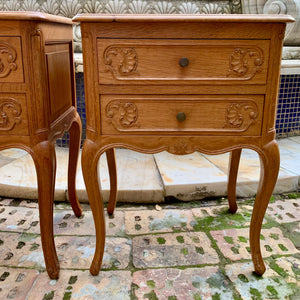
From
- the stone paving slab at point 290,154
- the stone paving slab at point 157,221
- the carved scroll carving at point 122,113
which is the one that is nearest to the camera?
the carved scroll carving at point 122,113

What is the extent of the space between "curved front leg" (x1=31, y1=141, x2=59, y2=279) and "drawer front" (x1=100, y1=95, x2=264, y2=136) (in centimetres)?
21

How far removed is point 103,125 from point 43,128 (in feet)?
0.64

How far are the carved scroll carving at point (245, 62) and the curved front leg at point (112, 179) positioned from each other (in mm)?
713

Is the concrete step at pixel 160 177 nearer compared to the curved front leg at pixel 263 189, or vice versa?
the curved front leg at pixel 263 189

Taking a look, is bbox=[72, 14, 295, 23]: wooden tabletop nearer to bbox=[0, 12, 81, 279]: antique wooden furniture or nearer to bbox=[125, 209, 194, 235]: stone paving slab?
bbox=[0, 12, 81, 279]: antique wooden furniture

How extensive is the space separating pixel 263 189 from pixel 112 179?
71cm

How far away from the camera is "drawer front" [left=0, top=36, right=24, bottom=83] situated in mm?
1022

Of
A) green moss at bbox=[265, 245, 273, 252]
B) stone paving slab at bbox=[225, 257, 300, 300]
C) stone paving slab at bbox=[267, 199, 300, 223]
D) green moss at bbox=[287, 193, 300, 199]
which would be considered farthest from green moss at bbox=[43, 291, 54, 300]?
green moss at bbox=[287, 193, 300, 199]

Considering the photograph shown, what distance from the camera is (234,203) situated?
166 cm

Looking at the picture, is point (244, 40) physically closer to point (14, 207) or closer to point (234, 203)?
point (234, 203)

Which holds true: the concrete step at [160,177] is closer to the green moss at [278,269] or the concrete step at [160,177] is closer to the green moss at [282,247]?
the green moss at [282,247]

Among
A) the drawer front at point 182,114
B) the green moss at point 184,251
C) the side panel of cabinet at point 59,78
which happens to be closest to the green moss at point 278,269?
the green moss at point 184,251

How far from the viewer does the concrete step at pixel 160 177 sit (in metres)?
1.79

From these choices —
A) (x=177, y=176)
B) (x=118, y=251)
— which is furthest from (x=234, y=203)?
(x=118, y=251)
